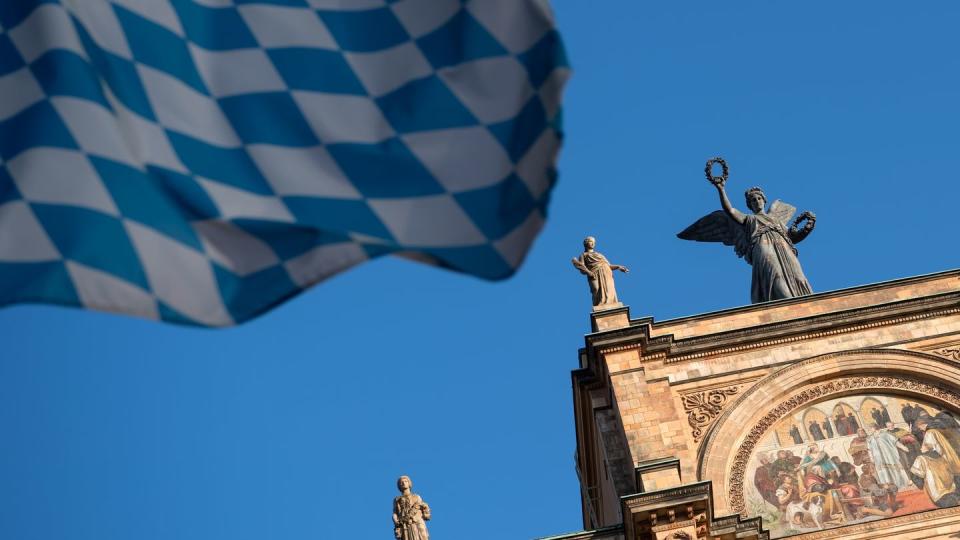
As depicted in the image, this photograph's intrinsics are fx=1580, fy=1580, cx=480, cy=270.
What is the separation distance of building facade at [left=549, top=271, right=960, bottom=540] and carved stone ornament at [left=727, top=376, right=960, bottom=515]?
2 cm

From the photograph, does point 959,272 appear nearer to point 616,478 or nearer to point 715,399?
point 715,399

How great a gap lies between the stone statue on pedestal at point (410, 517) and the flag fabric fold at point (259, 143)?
1637 cm

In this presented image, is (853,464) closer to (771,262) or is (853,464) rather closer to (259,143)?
(771,262)

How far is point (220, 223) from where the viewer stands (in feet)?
22.5

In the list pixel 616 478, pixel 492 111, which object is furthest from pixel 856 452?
pixel 492 111

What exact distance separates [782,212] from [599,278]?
13.9ft

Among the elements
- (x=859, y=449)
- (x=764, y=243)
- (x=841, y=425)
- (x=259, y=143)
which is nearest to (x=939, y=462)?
(x=859, y=449)

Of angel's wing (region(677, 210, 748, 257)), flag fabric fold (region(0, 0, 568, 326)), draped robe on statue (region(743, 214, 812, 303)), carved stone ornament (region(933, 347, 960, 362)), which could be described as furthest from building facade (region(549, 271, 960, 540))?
flag fabric fold (region(0, 0, 568, 326))

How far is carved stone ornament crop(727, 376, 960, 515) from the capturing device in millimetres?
23141

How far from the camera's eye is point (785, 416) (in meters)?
23.5

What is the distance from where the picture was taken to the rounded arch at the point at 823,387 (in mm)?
23203

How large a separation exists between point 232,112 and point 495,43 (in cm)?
124

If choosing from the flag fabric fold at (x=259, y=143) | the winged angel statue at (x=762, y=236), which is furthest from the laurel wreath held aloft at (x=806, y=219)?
the flag fabric fold at (x=259, y=143)

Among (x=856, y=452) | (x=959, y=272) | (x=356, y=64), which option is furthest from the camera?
(x=959, y=272)
